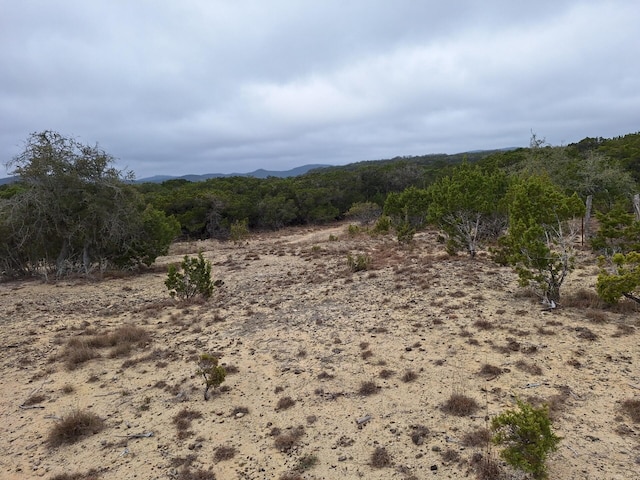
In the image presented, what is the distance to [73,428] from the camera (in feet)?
17.4

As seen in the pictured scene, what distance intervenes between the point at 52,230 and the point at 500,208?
17.7 metres

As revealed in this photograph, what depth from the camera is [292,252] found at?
21.8 meters

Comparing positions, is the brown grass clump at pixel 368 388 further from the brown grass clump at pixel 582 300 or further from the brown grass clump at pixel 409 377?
the brown grass clump at pixel 582 300

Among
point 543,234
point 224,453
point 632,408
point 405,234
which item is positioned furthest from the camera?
point 405,234

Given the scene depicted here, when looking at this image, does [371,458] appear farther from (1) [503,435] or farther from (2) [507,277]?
(2) [507,277]

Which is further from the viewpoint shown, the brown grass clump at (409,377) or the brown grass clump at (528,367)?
the brown grass clump at (409,377)

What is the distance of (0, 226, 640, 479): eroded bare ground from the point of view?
4.55 meters

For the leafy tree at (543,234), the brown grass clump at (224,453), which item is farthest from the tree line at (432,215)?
the brown grass clump at (224,453)

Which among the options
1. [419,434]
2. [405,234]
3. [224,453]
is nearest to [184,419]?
[224,453]

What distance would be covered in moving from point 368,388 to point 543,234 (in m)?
6.00

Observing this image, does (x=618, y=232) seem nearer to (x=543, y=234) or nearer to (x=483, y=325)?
(x=543, y=234)

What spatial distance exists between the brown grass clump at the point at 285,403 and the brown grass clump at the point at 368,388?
104 centimetres

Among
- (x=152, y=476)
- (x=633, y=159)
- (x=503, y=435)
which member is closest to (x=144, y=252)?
(x=152, y=476)

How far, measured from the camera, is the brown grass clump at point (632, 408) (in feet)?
15.4
